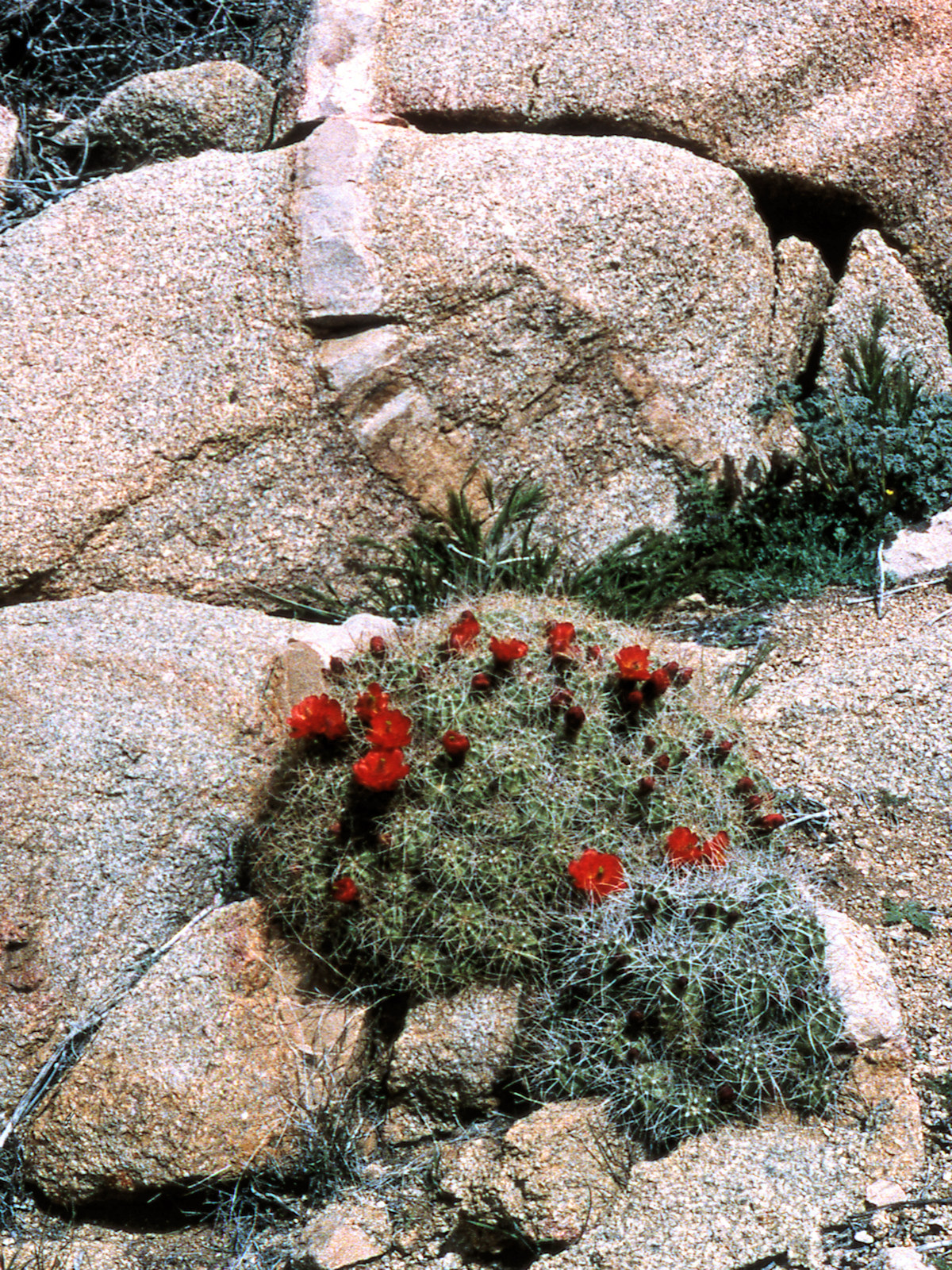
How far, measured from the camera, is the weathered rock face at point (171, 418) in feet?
15.1

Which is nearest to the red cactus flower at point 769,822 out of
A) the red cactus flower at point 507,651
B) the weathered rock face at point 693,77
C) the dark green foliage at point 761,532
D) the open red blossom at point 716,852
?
the open red blossom at point 716,852

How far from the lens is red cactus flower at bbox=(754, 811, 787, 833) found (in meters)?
3.56

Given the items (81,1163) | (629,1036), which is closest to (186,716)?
(81,1163)

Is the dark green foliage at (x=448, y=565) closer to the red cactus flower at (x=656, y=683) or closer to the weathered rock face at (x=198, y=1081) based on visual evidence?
the red cactus flower at (x=656, y=683)

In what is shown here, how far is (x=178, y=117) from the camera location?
19.3ft

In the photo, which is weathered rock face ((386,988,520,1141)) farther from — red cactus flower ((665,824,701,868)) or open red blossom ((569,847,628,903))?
red cactus flower ((665,824,701,868))

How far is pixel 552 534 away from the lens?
5.07 metres

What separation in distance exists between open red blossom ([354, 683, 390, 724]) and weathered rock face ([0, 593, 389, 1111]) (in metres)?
0.47

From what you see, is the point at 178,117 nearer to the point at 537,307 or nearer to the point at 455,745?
the point at 537,307

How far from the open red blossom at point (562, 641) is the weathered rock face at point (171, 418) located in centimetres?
137

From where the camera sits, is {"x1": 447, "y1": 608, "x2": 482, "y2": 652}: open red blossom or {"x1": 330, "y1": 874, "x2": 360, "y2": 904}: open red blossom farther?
{"x1": 447, "y1": 608, "x2": 482, "y2": 652}: open red blossom

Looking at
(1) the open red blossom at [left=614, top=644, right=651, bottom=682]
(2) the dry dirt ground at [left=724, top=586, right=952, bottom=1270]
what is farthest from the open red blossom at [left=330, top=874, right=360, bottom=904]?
(2) the dry dirt ground at [left=724, top=586, right=952, bottom=1270]

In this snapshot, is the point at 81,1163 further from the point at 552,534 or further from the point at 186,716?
the point at 552,534

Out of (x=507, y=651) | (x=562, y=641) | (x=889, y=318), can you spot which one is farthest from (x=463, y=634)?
(x=889, y=318)
